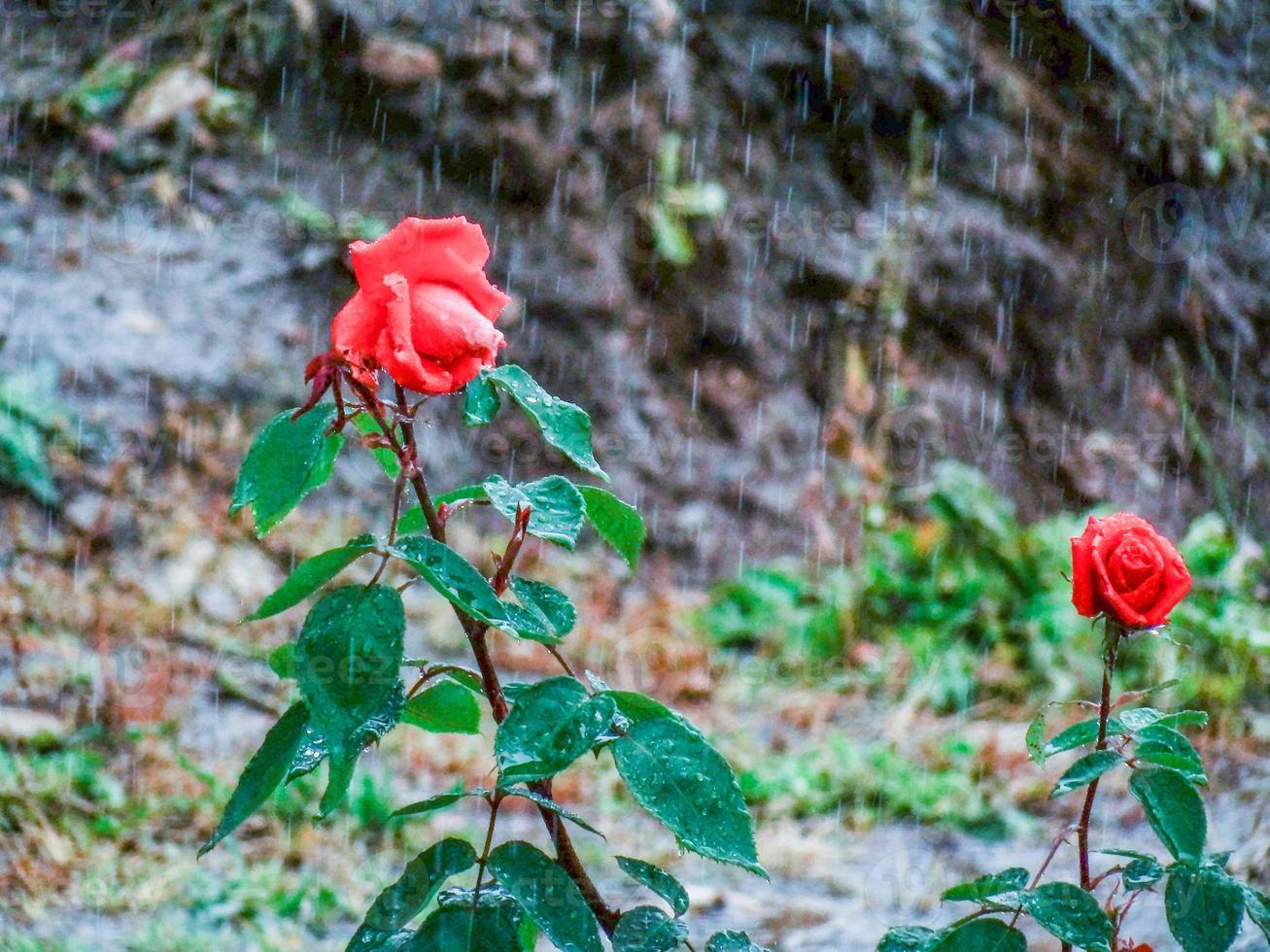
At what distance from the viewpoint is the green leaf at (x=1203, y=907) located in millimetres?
906

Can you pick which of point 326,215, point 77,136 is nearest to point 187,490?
point 326,215

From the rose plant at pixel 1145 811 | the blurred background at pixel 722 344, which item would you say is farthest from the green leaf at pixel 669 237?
the rose plant at pixel 1145 811

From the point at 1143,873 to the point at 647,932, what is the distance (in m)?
0.41

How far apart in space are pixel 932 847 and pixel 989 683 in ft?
2.91

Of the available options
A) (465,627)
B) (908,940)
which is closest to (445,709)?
(465,627)

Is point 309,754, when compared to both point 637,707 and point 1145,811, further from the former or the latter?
Answer: point 1145,811

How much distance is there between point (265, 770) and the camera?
2.63 feet

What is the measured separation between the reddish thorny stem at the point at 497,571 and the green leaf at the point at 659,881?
0.13 ft

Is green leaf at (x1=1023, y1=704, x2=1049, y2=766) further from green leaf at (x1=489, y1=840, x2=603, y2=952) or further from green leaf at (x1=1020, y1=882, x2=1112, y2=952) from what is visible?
green leaf at (x1=489, y1=840, x2=603, y2=952)

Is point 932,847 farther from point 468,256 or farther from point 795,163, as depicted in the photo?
point 795,163

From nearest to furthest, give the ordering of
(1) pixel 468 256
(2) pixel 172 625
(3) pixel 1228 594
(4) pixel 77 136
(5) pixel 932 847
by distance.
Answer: (1) pixel 468 256 → (5) pixel 932 847 → (2) pixel 172 625 → (3) pixel 1228 594 → (4) pixel 77 136

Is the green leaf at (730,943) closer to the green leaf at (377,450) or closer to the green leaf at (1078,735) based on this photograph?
the green leaf at (1078,735)

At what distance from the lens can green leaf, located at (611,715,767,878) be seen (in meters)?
0.77

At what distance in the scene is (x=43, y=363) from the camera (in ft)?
11.8
